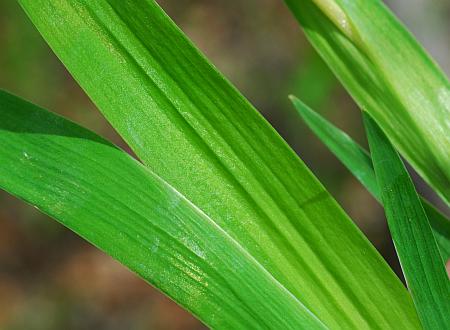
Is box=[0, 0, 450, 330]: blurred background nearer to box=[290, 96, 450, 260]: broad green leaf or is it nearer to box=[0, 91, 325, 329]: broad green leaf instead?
box=[290, 96, 450, 260]: broad green leaf

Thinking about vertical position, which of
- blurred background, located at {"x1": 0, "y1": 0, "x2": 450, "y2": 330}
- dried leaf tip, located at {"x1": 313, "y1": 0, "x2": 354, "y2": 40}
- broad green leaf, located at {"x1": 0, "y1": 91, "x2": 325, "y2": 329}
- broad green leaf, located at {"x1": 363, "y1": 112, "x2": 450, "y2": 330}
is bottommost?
broad green leaf, located at {"x1": 363, "y1": 112, "x2": 450, "y2": 330}

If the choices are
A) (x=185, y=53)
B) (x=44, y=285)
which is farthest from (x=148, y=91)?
(x=44, y=285)

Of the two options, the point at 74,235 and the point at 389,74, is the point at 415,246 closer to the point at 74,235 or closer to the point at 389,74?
the point at 389,74

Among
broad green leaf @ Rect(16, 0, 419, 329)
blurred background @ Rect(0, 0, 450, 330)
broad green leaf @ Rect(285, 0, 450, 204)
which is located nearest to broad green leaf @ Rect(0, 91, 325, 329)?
broad green leaf @ Rect(16, 0, 419, 329)

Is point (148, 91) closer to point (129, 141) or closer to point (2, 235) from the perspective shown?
point (129, 141)

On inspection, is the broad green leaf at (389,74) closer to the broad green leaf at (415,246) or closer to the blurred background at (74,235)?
the broad green leaf at (415,246)

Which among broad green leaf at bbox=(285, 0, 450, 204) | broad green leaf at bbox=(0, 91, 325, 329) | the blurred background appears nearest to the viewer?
broad green leaf at bbox=(0, 91, 325, 329)
